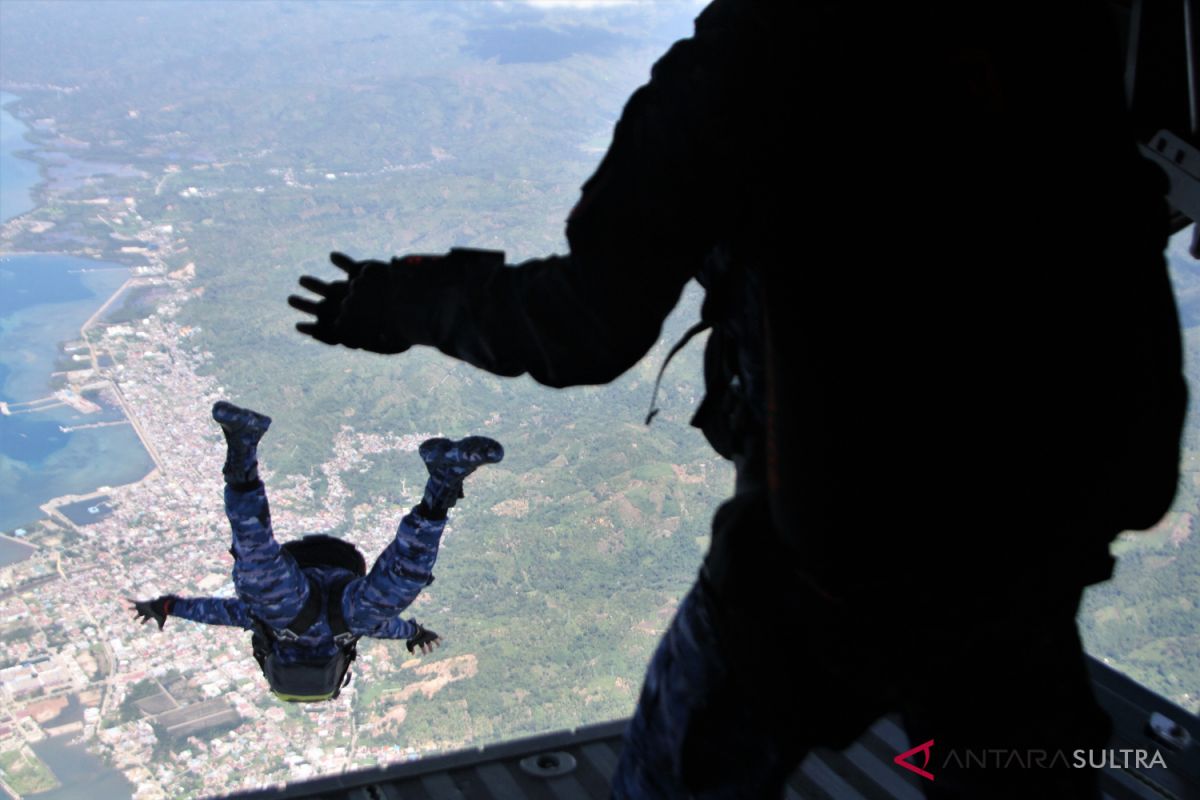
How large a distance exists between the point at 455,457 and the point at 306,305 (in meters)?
2.42

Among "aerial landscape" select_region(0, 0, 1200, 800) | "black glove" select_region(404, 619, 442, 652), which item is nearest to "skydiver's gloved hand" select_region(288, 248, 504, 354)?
"aerial landscape" select_region(0, 0, 1200, 800)

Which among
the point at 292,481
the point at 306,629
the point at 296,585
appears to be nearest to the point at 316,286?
the point at 296,585

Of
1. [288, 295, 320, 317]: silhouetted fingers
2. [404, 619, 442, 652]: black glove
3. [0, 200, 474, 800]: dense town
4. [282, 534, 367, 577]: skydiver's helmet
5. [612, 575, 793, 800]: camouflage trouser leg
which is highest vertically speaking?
[288, 295, 320, 317]: silhouetted fingers

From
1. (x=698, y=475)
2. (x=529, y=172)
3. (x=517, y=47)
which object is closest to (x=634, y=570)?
(x=698, y=475)

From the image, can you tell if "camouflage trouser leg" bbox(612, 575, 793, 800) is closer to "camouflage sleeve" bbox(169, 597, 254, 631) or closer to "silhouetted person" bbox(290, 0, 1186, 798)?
"silhouetted person" bbox(290, 0, 1186, 798)

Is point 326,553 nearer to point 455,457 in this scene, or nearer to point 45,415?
point 455,457

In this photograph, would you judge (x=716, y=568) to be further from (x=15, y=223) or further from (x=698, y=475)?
(x=15, y=223)

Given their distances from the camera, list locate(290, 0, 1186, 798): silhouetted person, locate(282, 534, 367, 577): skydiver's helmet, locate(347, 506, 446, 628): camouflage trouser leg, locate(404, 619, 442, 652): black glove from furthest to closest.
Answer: locate(404, 619, 442, 652): black glove
locate(282, 534, 367, 577): skydiver's helmet
locate(347, 506, 446, 628): camouflage trouser leg
locate(290, 0, 1186, 798): silhouetted person

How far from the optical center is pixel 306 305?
1.58 metres

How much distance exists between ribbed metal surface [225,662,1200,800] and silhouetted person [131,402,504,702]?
1231 mm

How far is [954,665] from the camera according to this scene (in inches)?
57.2

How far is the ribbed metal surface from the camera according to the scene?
324cm

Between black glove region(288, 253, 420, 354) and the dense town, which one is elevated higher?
black glove region(288, 253, 420, 354)

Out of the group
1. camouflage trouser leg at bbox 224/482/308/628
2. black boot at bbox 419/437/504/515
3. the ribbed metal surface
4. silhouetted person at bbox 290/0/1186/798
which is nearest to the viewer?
silhouetted person at bbox 290/0/1186/798
